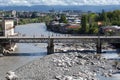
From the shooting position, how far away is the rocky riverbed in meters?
41.5

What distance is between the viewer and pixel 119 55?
6281cm

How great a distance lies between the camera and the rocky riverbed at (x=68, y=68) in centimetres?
4147

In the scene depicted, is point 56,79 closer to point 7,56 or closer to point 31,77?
point 31,77

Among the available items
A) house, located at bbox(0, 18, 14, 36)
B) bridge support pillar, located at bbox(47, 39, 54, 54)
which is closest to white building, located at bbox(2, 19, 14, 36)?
house, located at bbox(0, 18, 14, 36)

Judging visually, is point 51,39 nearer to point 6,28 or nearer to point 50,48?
point 50,48

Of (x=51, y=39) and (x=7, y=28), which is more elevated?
(x=7, y=28)

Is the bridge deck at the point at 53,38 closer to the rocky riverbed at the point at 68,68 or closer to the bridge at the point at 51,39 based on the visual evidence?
the bridge at the point at 51,39

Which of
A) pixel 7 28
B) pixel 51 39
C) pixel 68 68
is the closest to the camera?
pixel 68 68

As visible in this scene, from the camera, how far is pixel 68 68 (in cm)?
4825

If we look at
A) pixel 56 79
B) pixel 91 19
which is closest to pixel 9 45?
pixel 56 79

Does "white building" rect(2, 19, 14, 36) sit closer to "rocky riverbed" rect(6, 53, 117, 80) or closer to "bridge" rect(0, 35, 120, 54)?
"bridge" rect(0, 35, 120, 54)

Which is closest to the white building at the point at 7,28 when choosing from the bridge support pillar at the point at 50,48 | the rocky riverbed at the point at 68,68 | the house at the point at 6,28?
the house at the point at 6,28

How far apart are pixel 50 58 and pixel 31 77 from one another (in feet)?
50.1

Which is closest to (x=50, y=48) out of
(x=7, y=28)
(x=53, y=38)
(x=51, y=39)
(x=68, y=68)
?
(x=51, y=39)
